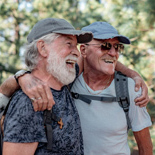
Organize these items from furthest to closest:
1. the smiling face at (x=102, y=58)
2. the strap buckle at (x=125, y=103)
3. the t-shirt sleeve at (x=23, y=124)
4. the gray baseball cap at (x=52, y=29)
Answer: the smiling face at (x=102, y=58) < the strap buckle at (x=125, y=103) < the gray baseball cap at (x=52, y=29) < the t-shirt sleeve at (x=23, y=124)

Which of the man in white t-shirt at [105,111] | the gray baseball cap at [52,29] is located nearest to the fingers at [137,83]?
the man in white t-shirt at [105,111]

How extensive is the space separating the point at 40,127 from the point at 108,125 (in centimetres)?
74

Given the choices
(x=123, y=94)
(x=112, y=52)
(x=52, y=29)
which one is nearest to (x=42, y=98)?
(x=52, y=29)

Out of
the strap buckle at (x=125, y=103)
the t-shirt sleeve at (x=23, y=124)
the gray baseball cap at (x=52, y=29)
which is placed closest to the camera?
the t-shirt sleeve at (x=23, y=124)

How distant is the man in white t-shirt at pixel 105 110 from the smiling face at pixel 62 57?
0.43 meters

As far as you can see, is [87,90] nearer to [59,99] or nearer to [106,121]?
[106,121]

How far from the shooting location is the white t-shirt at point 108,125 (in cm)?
225

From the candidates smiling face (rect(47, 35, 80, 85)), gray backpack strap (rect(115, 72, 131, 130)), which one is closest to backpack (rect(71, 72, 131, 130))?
gray backpack strap (rect(115, 72, 131, 130))

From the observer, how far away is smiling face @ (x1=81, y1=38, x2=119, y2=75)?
237 cm

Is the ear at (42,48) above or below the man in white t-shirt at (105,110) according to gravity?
above

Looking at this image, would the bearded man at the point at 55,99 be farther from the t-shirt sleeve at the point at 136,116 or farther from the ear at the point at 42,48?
the t-shirt sleeve at the point at 136,116

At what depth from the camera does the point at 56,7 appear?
9.98 metres

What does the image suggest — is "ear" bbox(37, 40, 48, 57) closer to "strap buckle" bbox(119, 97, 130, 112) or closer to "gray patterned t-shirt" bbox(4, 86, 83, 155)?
"gray patterned t-shirt" bbox(4, 86, 83, 155)

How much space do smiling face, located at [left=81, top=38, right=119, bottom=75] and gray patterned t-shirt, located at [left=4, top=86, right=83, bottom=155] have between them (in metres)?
0.58
